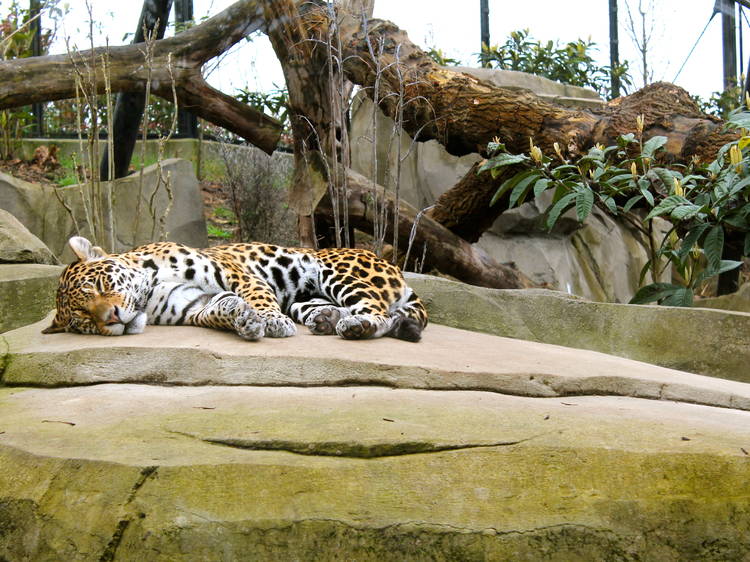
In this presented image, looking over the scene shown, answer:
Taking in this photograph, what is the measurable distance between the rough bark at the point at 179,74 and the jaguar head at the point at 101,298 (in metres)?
3.55

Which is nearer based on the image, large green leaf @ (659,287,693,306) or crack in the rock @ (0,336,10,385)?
crack in the rock @ (0,336,10,385)

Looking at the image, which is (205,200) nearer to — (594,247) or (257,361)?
(594,247)

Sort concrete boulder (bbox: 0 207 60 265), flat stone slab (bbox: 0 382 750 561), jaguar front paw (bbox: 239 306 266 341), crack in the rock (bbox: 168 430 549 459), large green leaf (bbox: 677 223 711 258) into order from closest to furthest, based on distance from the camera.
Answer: flat stone slab (bbox: 0 382 750 561) → crack in the rock (bbox: 168 430 549 459) → jaguar front paw (bbox: 239 306 266 341) → concrete boulder (bbox: 0 207 60 265) → large green leaf (bbox: 677 223 711 258)

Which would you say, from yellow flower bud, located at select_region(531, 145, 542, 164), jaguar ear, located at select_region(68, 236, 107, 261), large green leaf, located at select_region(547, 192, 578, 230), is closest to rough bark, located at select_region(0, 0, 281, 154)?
yellow flower bud, located at select_region(531, 145, 542, 164)

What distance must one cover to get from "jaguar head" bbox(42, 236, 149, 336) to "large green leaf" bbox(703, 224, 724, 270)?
4449 millimetres

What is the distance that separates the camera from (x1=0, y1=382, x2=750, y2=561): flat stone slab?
2688 millimetres

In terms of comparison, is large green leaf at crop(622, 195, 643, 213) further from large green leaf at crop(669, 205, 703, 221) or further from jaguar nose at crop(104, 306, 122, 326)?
jaguar nose at crop(104, 306, 122, 326)

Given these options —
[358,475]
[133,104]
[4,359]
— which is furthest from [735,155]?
[133,104]

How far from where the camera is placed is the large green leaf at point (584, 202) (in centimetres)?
A: 709

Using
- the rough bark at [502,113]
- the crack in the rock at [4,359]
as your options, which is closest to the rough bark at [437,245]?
the rough bark at [502,113]

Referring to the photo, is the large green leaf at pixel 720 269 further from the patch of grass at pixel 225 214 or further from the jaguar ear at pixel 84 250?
the patch of grass at pixel 225 214

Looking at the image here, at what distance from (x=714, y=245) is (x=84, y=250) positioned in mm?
4799

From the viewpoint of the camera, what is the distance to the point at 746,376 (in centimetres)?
575

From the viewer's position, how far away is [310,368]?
3998 millimetres
